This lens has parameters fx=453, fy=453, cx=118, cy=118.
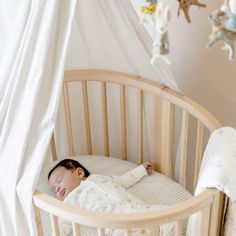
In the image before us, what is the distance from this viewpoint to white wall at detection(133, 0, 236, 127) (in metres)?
1.55

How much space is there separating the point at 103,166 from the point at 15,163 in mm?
511

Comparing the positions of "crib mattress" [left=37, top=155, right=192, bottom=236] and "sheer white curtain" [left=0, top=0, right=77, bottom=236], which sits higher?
"sheer white curtain" [left=0, top=0, right=77, bottom=236]

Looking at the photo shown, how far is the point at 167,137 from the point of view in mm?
1536

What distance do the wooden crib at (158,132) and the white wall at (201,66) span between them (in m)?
0.12

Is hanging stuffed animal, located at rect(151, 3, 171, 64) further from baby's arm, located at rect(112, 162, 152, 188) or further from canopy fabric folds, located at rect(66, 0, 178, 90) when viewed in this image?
baby's arm, located at rect(112, 162, 152, 188)

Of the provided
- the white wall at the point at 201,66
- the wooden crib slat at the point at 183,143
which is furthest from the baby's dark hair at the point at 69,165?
the white wall at the point at 201,66

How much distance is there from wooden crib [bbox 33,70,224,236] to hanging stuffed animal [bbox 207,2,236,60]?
0.39m

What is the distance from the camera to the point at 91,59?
63.6 inches

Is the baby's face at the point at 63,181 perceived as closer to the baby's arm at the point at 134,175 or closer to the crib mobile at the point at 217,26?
the baby's arm at the point at 134,175

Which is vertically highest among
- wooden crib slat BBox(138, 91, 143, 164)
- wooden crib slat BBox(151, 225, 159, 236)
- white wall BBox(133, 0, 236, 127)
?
white wall BBox(133, 0, 236, 127)

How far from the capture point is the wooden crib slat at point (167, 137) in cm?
150

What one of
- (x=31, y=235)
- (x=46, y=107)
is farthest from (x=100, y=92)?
(x=31, y=235)

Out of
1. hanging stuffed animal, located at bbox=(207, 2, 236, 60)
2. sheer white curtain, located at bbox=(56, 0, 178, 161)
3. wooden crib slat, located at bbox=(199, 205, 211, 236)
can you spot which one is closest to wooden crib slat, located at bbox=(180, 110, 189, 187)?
sheer white curtain, located at bbox=(56, 0, 178, 161)

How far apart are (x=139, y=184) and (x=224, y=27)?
2.78ft
